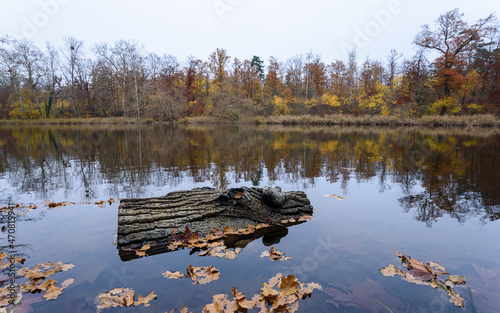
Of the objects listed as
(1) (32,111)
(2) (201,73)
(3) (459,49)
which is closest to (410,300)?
(3) (459,49)

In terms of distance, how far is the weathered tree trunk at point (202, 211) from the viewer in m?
3.95

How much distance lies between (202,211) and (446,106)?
42792 mm

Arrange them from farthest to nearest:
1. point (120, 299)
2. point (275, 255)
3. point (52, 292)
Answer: point (275, 255)
point (52, 292)
point (120, 299)

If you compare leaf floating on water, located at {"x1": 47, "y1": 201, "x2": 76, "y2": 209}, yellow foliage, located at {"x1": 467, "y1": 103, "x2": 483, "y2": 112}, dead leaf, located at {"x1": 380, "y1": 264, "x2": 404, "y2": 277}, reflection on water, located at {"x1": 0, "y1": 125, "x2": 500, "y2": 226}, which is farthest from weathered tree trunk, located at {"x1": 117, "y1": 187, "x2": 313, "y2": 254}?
yellow foliage, located at {"x1": 467, "y1": 103, "x2": 483, "y2": 112}

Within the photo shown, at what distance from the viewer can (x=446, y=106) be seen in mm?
34562

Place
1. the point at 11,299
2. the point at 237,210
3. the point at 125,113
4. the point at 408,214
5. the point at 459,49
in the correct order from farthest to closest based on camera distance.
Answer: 1. the point at 125,113
2. the point at 459,49
3. the point at 408,214
4. the point at 237,210
5. the point at 11,299

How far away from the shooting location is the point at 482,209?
549 centimetres

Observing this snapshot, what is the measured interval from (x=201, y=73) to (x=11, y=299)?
200 feet

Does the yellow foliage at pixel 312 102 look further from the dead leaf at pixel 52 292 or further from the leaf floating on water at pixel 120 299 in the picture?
the dead leaf at pixel 52 292

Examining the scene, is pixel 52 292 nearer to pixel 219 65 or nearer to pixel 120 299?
pixel 120 299

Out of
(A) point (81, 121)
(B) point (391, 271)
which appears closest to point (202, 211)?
(B) point (391, 271)

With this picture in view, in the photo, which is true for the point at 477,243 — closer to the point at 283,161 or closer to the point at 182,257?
the point at 182,257

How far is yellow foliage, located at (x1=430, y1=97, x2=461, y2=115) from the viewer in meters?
34.2

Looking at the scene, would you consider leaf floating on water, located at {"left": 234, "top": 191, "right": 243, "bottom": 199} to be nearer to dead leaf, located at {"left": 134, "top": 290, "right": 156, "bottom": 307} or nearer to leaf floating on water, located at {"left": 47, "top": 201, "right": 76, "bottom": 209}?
dead leaf, located at {"left": 134, "top": 290, "right": 156, "bottom": 307}
